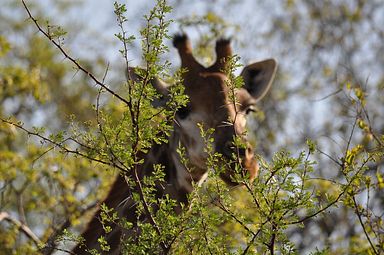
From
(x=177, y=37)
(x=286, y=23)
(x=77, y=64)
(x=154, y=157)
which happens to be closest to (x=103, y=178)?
(x=177, y=37)

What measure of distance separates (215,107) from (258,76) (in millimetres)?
1275

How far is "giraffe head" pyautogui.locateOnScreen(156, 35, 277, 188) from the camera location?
5918mm

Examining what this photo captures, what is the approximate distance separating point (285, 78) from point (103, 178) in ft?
22.6

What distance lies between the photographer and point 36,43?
15.9 m

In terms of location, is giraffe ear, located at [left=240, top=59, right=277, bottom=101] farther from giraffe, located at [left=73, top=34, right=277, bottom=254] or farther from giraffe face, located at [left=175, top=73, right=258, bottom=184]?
giraffe face, located at [left=175, top=73, right=258, bottom=184]

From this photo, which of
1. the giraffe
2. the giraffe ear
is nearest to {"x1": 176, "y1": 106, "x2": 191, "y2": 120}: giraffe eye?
the giraffe

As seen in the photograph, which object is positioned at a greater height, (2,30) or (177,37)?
(2,30)

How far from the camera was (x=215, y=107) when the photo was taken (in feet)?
21.2

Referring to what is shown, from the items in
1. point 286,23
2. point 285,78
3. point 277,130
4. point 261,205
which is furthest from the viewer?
point 286,23

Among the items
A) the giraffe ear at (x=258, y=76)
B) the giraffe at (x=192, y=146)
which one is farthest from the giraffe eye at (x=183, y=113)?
the giraffe ear at (x=258, y=76)

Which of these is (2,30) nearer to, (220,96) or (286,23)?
(286,23)

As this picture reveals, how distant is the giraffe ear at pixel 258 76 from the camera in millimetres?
7508

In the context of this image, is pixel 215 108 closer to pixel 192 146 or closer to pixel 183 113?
pixel 183 113

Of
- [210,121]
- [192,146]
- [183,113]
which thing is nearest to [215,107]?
[210,121]
